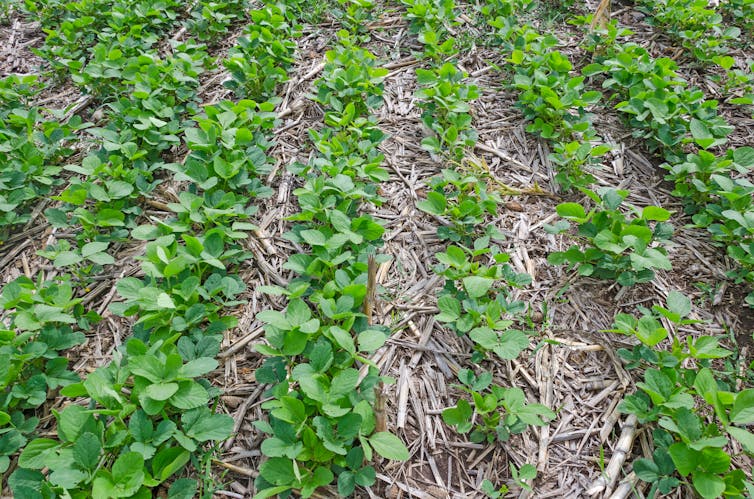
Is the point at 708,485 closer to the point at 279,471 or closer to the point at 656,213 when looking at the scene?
the point at 656,213

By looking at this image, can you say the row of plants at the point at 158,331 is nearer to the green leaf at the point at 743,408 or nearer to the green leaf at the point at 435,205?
the green leaf at the point at 435,205

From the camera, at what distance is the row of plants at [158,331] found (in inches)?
52.4

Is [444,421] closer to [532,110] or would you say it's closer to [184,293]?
[184,293]

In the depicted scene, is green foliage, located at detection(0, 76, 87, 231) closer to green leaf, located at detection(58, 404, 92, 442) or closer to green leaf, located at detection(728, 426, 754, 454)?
green leaf, located at detection(58, 404, 92, 442)

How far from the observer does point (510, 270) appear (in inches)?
72.4

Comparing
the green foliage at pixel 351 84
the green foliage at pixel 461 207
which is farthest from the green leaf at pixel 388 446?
the green foliage at pixel 351 84

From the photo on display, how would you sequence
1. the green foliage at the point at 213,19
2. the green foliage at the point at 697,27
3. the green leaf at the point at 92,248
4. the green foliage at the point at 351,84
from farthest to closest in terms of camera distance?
1. the green foliage at the point at 213,19
2. the green foliage at the point at 697,27
3. the green foliage at the point at 351,84
4. the green leaf at the point at 92,248

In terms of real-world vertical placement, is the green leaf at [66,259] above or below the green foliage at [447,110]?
below

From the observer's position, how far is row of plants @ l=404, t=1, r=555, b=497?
59.6 inches

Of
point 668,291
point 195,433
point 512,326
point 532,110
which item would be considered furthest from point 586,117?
point 195,433

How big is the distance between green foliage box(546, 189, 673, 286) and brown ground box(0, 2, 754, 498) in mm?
86

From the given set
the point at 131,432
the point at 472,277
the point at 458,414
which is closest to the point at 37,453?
the point at 131,432

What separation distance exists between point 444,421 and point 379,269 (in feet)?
→ 2.20

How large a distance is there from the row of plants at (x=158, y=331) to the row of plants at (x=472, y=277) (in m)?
0.75
